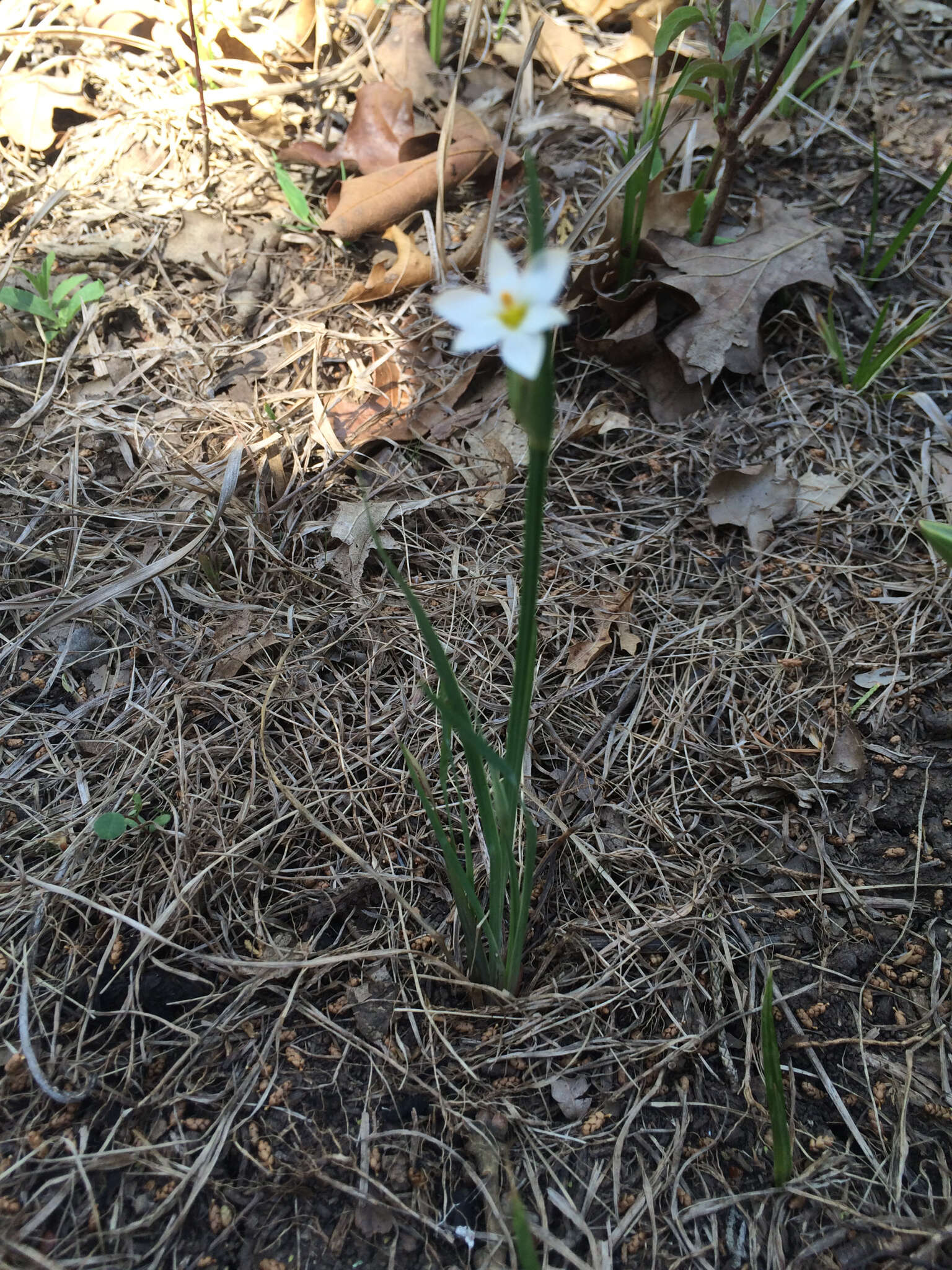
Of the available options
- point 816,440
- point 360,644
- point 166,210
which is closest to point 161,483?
point 360,644

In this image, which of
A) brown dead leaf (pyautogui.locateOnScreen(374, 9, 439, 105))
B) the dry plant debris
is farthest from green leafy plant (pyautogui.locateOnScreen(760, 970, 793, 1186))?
brown dead leaf (pyautogui.locateOnScreen(374, 9, 439, 105))

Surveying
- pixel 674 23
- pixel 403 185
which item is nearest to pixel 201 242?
pixel 403 185

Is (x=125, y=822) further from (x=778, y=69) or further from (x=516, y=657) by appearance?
(x=778, y=69)

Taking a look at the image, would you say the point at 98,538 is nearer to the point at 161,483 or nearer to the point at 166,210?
the point at 161,483

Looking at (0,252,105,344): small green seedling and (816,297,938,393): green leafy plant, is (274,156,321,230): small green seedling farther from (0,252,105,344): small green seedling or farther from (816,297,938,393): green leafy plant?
(816,297,938,393): green leafy plant

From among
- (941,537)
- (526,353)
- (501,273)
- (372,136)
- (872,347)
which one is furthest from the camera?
(372,136)
